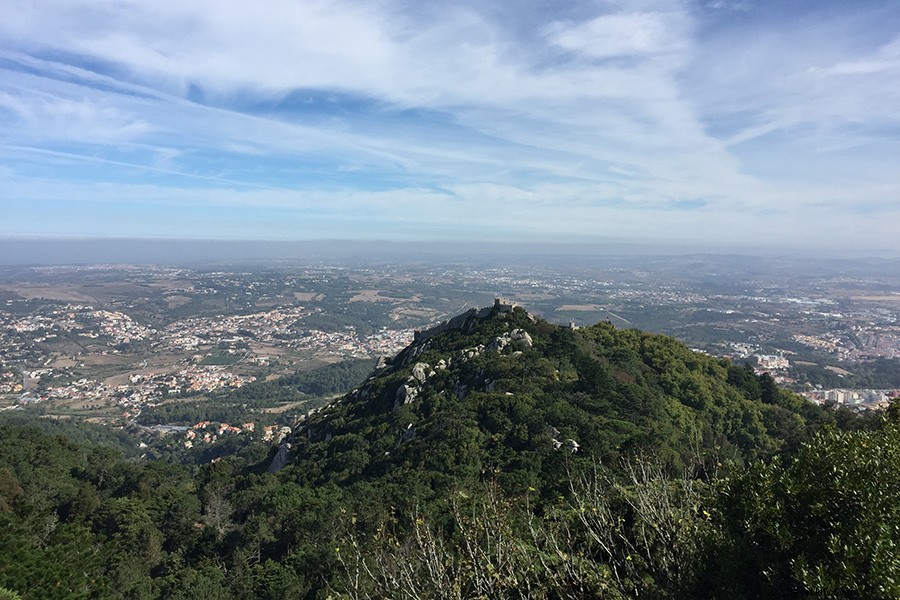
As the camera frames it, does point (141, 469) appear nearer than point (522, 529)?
No

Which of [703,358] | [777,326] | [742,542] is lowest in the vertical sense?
[777,326]

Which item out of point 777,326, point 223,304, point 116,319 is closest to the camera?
point 777,326

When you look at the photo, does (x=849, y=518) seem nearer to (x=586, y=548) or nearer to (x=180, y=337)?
(x=586, y=548)

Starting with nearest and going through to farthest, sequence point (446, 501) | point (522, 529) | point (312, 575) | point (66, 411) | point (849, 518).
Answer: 1. point (849, 518)
2. point (522, 529)
3. point (312, 575)
4. point (446, 501)
5. point (66, 411)

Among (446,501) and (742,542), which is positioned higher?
(742,542)

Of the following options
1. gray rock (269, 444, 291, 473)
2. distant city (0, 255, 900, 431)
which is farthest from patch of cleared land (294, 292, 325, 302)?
gray rock (269, 444, 291, 473)

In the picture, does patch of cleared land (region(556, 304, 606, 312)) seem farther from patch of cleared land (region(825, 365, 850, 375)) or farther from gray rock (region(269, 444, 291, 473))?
gray rock (region(269, 444, 291, 473))

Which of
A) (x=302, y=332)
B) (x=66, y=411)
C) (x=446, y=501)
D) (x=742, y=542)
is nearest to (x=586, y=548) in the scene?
(x=742, y=542)

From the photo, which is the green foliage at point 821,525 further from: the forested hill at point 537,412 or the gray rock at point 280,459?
the gray rock at point 280,459
